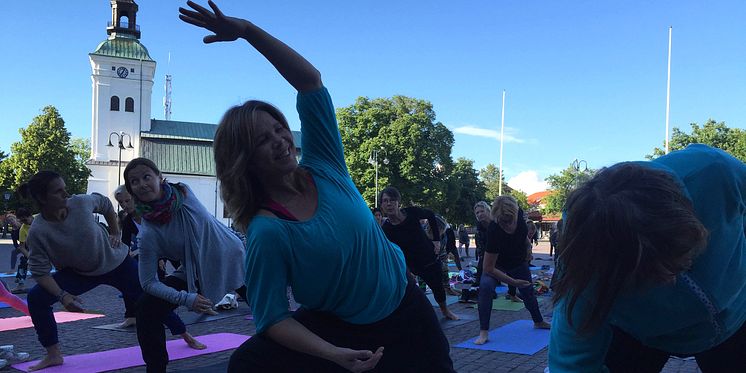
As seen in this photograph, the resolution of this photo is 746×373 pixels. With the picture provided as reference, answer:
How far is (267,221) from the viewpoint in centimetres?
206

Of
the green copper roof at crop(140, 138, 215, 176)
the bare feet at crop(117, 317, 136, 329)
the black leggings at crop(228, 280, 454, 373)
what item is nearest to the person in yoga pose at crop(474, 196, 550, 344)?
the black leggings at crop(228, 280, 454, 373)

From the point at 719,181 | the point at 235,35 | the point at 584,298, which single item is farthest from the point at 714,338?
the point at 235,35

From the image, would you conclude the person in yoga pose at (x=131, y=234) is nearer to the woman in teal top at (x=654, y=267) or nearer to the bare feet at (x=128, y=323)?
the bare feet at (x=128, y=323)

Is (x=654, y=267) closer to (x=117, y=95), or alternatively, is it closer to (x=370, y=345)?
(x=370, y=345)

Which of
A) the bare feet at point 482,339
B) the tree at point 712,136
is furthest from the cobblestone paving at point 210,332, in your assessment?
the tree at point 712,136

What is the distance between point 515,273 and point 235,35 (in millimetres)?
5879

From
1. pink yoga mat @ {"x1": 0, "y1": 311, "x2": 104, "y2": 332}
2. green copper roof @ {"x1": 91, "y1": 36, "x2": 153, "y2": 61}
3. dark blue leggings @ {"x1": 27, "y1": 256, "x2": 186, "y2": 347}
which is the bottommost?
pink yoga mat @ {"x1": 0, "y1": 311, "x2": 104, "y2": 332}

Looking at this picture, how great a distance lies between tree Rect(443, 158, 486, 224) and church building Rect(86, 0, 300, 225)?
18.0m

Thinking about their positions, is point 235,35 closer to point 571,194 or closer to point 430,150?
point 571,194

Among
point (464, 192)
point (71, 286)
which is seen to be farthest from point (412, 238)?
point (464, 192)

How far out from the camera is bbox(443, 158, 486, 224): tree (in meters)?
48.6

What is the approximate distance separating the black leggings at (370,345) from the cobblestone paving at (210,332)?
3.50 meters

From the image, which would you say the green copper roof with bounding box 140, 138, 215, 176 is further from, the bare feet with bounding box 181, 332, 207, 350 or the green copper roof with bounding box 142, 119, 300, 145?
the bare feet with bounding box 181, 332, 207, 350

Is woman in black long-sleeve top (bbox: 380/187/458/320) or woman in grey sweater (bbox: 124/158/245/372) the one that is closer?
woman in grey sweater (bbox: 124/158/245/372)
